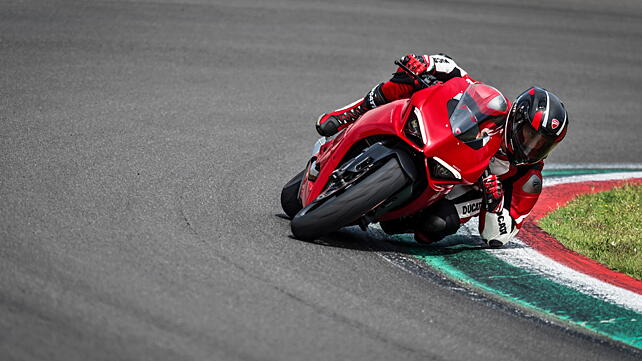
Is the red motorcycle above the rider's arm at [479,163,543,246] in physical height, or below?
above

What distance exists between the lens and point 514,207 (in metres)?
6.52

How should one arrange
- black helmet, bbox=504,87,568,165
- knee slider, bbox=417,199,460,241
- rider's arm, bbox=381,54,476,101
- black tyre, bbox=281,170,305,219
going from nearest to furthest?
black helmet, bbox=504,87,568,165 → knee slider, bbox=417,199,460,241 → rider's arm, bbox=381,54,476,101 → black tyre, bbox=281,170,305,219

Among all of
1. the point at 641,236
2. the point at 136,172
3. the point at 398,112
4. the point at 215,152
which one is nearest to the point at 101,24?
the point at 215,152

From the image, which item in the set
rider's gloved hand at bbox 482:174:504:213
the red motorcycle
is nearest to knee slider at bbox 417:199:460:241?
the red motorcycle

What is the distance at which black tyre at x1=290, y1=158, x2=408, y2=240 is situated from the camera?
18.3ft

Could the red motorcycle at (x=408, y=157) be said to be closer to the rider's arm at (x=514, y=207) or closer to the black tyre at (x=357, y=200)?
the black tyre at (x=357, y=200)

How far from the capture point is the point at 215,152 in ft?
26.2

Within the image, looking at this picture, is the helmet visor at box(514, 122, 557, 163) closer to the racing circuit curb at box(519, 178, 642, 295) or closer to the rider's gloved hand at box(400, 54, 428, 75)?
the rider's gloved hand at box(400, 54, 428, 75)

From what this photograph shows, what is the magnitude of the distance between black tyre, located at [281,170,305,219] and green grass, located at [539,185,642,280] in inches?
87.5

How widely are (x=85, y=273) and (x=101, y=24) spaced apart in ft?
24.2

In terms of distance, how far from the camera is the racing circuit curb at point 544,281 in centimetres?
539

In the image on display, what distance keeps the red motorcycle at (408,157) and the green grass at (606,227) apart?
1555mm

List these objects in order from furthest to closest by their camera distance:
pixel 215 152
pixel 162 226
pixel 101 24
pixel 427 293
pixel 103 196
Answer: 1. pixel 101 24
2. pixel 215 152
3. pixel 103 196
4. pixel 162 226
5. pixel 427 293

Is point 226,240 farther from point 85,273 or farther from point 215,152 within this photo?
point 215,152
